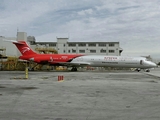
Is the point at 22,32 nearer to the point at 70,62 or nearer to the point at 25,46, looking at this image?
the point at 25,46

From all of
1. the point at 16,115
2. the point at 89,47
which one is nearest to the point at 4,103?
the point at 16,115

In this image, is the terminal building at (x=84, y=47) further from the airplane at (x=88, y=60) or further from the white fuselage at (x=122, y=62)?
the white fuselage at (x=122, y=62)

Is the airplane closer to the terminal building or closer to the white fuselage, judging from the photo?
the white fuselage

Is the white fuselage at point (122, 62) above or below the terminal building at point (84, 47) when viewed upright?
below

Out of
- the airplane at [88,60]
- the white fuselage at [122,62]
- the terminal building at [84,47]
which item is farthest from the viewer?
the terminal building at [84,47]

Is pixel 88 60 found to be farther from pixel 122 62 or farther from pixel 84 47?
pixel 84 47

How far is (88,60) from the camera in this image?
51656 mm

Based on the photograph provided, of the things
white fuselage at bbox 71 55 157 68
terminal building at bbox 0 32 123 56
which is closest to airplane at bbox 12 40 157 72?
white fuselage at bbox 71 55 157 68

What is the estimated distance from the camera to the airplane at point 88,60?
166ft

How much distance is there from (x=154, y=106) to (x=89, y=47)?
309ft

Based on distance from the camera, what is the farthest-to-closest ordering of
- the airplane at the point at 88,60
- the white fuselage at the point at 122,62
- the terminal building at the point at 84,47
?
the terminal building at the point at 84,47 → the airplane at the point at 88,60 → the white fuselage at the point at 122,62

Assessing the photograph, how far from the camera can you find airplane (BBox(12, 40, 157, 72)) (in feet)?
166

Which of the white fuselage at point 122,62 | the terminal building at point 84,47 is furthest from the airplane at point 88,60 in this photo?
the terminal building at point 84,47

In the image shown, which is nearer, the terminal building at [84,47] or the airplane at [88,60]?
the airplane at [88,60]
